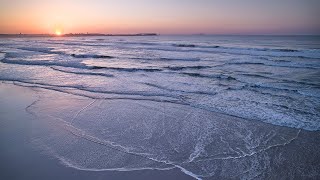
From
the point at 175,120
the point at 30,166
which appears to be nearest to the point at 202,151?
the point at 175,120

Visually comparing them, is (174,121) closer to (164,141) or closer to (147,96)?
(164,141)

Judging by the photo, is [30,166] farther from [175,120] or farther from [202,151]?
[175,120]

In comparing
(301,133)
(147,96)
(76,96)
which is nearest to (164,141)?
(301,133)

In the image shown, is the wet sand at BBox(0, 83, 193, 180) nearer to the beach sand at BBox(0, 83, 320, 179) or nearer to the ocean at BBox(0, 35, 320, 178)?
the beach sand at BBox(0, 83, 320, 179)

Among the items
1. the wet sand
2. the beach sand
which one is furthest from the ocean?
the wet sand

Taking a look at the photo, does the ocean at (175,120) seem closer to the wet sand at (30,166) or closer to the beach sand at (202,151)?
the beach sand at (202,151)

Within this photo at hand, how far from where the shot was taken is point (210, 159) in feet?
14.5

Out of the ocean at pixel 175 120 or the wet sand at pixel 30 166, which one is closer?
the wet sand at pixel 30 166

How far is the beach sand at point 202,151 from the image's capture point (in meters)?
3.96

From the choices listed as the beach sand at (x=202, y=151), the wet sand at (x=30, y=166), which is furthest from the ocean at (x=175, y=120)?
the wet sand at (x=30, y=166)

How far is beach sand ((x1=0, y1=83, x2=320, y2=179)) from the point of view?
13.0 ft

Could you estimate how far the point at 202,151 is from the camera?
15.5 ft

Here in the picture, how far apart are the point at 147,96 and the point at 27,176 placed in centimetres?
536

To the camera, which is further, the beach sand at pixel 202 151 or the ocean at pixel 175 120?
the ocean at pixel 175 120
